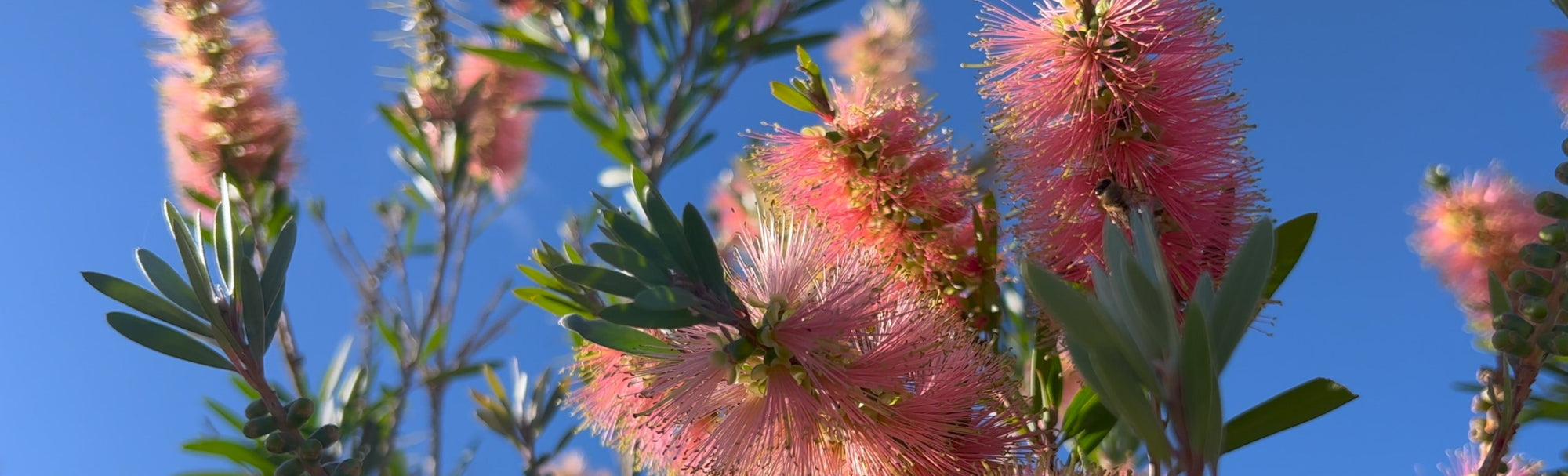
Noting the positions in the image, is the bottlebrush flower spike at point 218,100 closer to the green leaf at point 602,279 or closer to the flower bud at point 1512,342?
the green leaf at point 602,279

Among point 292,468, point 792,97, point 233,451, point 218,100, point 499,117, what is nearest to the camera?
point 292,468

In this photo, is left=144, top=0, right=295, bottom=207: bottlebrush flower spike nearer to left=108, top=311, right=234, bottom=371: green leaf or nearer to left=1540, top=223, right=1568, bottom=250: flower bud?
left=108, top=311, right=234, bottom=371: green leaf

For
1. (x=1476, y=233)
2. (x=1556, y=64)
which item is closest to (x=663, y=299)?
(x=1556, y=64)

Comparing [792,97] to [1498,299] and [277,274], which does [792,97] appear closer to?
[277,274]

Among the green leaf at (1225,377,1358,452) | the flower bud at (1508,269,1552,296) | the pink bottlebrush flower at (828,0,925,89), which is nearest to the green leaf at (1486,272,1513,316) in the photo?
the flower bud at (1508,269,1552,296)

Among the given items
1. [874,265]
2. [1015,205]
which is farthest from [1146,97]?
[874,265]
